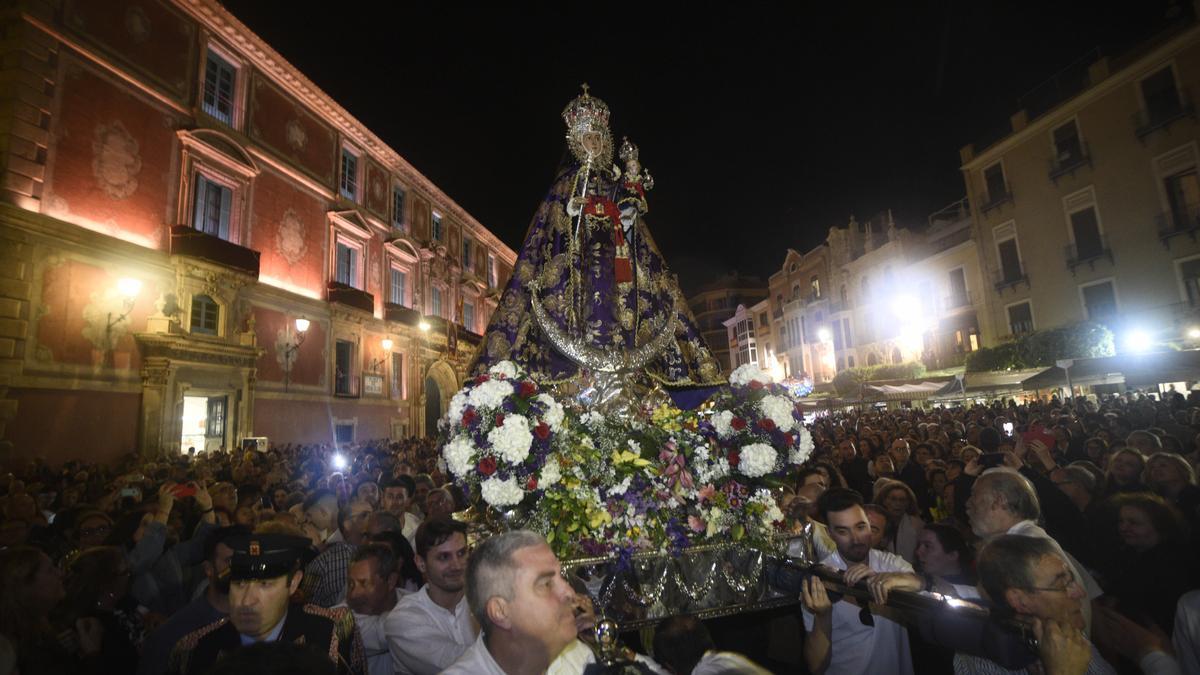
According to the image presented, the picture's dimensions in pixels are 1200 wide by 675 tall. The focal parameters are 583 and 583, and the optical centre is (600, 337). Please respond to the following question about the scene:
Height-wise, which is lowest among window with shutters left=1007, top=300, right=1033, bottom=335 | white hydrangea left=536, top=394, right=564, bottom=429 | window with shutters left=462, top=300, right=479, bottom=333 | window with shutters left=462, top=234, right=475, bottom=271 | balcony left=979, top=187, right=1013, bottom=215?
white hydrangea left=536, top=394, right=564, bottom=429

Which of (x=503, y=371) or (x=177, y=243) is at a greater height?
(x=177, y=243)

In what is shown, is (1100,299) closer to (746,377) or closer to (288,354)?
(746,377)

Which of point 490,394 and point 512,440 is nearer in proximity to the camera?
point 512,440

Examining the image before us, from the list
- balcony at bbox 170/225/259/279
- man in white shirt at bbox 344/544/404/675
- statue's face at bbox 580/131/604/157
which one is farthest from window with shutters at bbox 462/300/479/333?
man in white shirt at bbox 344/544/404/675

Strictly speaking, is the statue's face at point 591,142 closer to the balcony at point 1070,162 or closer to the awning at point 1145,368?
the awning at point 1145,368

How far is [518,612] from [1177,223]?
28368mm

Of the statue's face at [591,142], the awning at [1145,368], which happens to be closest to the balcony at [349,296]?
the statue's face at [591,142]

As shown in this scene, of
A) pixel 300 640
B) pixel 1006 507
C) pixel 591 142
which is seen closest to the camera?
pixel 300 640

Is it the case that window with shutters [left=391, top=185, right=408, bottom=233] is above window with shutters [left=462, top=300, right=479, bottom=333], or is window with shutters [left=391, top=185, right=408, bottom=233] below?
above

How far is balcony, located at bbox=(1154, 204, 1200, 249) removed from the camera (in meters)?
20.0

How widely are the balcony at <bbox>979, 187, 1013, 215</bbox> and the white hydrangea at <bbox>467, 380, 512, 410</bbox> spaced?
31258 mm

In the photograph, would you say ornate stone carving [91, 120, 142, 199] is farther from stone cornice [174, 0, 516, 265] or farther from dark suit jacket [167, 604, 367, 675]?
dark suit jacket [167, 604, 367, 675]

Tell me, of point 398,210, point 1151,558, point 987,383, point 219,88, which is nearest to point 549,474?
point 1151,558

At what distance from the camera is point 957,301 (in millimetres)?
30250
